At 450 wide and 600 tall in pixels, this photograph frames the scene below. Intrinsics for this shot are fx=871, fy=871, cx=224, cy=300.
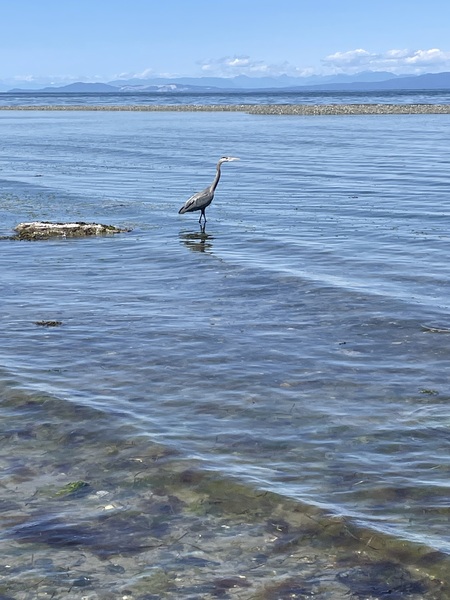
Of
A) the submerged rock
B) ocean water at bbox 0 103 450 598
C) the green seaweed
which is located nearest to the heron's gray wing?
ocean water at bbox 0 103 450 598

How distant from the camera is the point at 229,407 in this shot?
11.6 m

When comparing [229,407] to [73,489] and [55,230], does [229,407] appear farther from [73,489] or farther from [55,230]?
[55,230]

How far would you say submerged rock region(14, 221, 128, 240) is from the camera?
24641mm

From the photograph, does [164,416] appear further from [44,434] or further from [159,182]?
[159,182]

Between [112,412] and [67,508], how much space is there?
8.77 feet

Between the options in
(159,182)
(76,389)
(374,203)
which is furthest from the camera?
(159,182)

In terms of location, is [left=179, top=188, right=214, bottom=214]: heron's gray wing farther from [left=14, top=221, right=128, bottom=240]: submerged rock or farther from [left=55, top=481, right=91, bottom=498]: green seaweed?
[left=55, top=481, right=91, bottom=498]: green seaweed

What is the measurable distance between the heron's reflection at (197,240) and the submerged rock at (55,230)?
7.61 ft

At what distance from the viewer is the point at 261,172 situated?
41969 millimetres

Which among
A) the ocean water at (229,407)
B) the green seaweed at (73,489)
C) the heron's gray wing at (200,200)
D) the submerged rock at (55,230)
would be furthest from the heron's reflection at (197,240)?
the green seaweed at (73,489)

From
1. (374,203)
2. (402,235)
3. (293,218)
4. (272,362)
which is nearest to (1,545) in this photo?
(272,362)

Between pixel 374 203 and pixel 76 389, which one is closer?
pixel 76 389

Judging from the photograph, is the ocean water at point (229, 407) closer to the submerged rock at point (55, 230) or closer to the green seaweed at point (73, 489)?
the green seaweed at point (73, 489)

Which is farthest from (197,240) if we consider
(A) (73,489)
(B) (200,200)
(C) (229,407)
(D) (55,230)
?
(A) (73,489)
